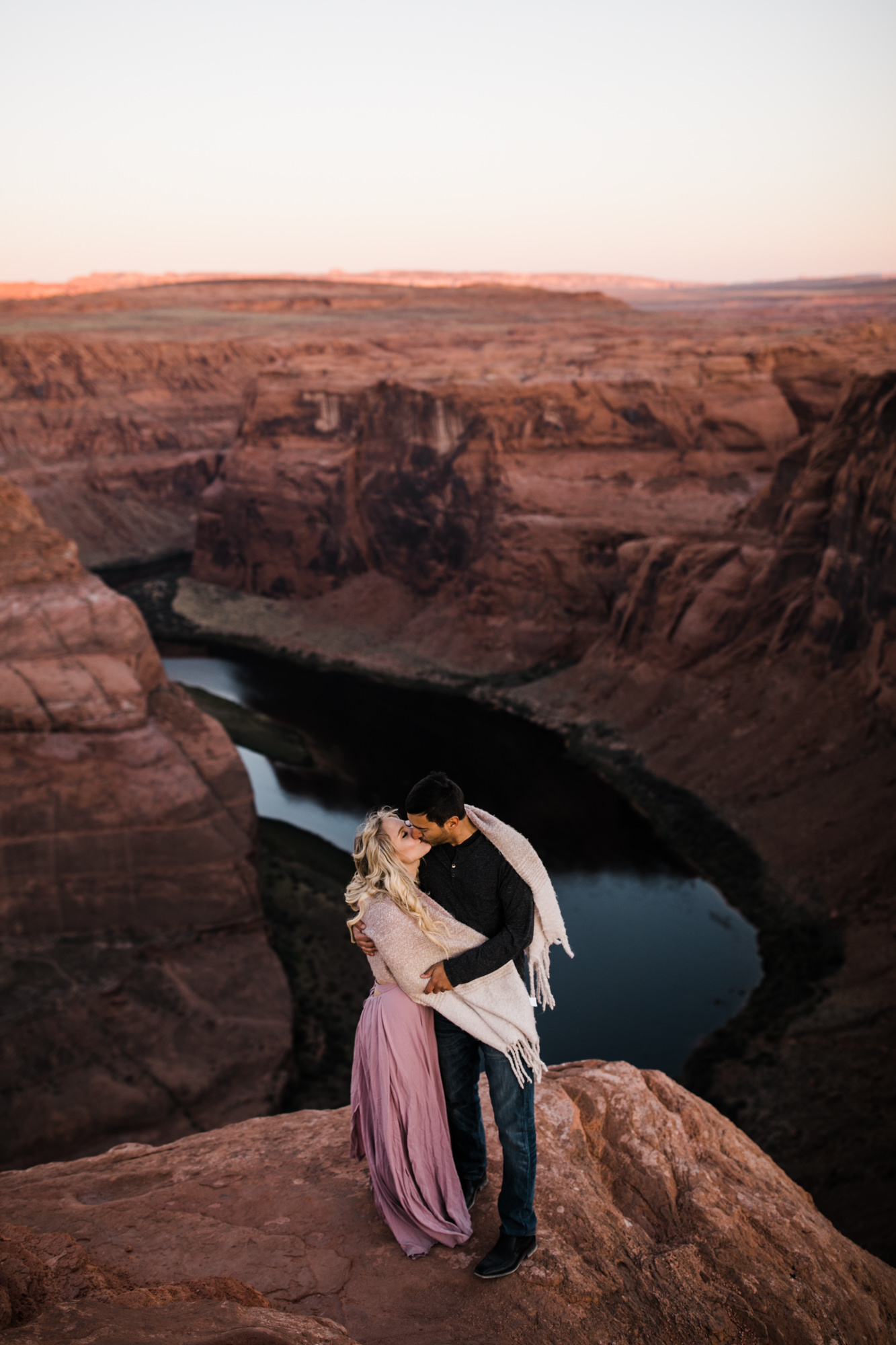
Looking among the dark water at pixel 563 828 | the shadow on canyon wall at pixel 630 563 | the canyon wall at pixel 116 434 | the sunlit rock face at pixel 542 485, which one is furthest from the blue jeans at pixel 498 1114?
the canyon wall at pixel 116 434

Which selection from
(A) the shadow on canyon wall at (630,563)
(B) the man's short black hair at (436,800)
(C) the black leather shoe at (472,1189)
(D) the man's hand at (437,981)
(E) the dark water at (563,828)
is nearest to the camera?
(B) the man's short black hair at (436,800)

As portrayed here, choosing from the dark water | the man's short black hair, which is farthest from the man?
the dark water

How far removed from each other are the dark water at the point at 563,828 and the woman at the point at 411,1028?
32.4ft

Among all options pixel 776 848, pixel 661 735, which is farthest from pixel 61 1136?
pixel 661 735

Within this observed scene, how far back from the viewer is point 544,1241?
4625 mm

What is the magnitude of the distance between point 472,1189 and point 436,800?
2.12 meters

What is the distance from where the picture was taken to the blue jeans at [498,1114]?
4.47 m

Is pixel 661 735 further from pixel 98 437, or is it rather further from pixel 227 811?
pixel 98 437

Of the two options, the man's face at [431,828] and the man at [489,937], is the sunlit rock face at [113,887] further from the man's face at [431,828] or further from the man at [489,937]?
the man's face at [431,828]

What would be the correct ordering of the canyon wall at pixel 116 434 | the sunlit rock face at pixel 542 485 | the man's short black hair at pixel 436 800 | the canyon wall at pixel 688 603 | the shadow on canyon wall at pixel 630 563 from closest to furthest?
the man's short black hair at pixel 436 800, the canyon wall at pixel 688 603, the shadow on canyon wall at pixel 630 563, the sunlit rock face at pixel 542 485, the canyon wall at pixel 116 434

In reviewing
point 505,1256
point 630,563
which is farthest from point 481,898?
point 630,563

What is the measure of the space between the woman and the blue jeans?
8 centimetres

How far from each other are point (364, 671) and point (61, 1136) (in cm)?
2418

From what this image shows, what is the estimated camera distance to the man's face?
4387 mm
